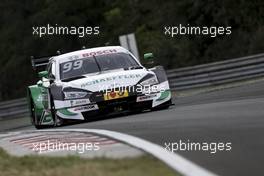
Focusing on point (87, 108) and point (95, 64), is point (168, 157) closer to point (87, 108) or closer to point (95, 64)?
point (87, 108)

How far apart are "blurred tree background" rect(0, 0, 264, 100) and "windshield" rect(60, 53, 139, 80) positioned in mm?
14265

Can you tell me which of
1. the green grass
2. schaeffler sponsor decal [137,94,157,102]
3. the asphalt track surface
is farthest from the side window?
the green grass

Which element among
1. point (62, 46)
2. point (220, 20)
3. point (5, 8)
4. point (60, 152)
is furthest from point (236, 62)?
point (5, 8)

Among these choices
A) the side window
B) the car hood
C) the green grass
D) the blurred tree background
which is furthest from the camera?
the blurred tree background

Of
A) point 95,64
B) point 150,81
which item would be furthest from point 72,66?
point 150,81

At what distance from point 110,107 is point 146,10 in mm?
32477

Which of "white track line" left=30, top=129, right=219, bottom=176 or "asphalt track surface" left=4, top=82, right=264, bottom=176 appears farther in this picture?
"asphalt track surface" left=4, top=82, right=264, bottom=176

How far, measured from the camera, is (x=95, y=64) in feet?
52.9

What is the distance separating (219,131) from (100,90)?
522cm

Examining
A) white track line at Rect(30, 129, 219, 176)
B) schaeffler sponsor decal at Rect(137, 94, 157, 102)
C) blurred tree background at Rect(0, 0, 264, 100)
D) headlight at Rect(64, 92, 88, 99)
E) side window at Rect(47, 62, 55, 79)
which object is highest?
white track line at Rect(30, 129, 219, 176)

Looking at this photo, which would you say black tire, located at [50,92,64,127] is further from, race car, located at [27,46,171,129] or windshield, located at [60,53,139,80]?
windshield, located at [60,53,139,80]

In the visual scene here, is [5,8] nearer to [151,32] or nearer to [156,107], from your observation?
[151,32]

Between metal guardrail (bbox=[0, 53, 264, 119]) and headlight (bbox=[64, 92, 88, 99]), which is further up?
headlight (bbox=[64, 92, 88, 99])

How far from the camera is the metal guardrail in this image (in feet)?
84.7
